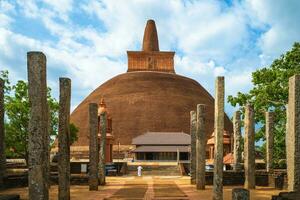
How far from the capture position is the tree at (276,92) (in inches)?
878

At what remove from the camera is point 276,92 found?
73.4 ft

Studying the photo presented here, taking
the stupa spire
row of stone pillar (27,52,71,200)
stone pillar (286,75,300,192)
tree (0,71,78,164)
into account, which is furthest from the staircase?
the stupa spire

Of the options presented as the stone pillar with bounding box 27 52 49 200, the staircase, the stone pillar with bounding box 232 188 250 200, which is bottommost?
the staircase

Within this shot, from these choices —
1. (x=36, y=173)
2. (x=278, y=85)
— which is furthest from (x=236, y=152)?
(x=36, y=173)

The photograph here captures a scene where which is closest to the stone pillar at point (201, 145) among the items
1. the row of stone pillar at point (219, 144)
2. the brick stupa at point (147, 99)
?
the row of stone pillar at point (219, 144)

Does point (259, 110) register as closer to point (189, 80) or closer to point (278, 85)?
point (278, 85)

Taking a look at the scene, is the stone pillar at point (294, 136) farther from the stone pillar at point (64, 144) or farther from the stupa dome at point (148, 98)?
the stupa dome at point (148, 98)

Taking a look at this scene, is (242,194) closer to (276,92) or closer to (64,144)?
(64,144)

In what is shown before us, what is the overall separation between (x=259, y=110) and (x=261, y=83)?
1.53 meters

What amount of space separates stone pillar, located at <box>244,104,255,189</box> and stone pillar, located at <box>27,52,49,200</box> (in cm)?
1029

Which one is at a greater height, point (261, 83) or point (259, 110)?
point (261, 83)

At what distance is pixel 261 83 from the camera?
23719 mm

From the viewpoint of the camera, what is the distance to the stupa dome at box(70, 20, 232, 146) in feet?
217

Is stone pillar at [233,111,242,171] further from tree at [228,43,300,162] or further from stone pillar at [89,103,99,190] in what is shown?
stone pillar at [89,103,99,190]
